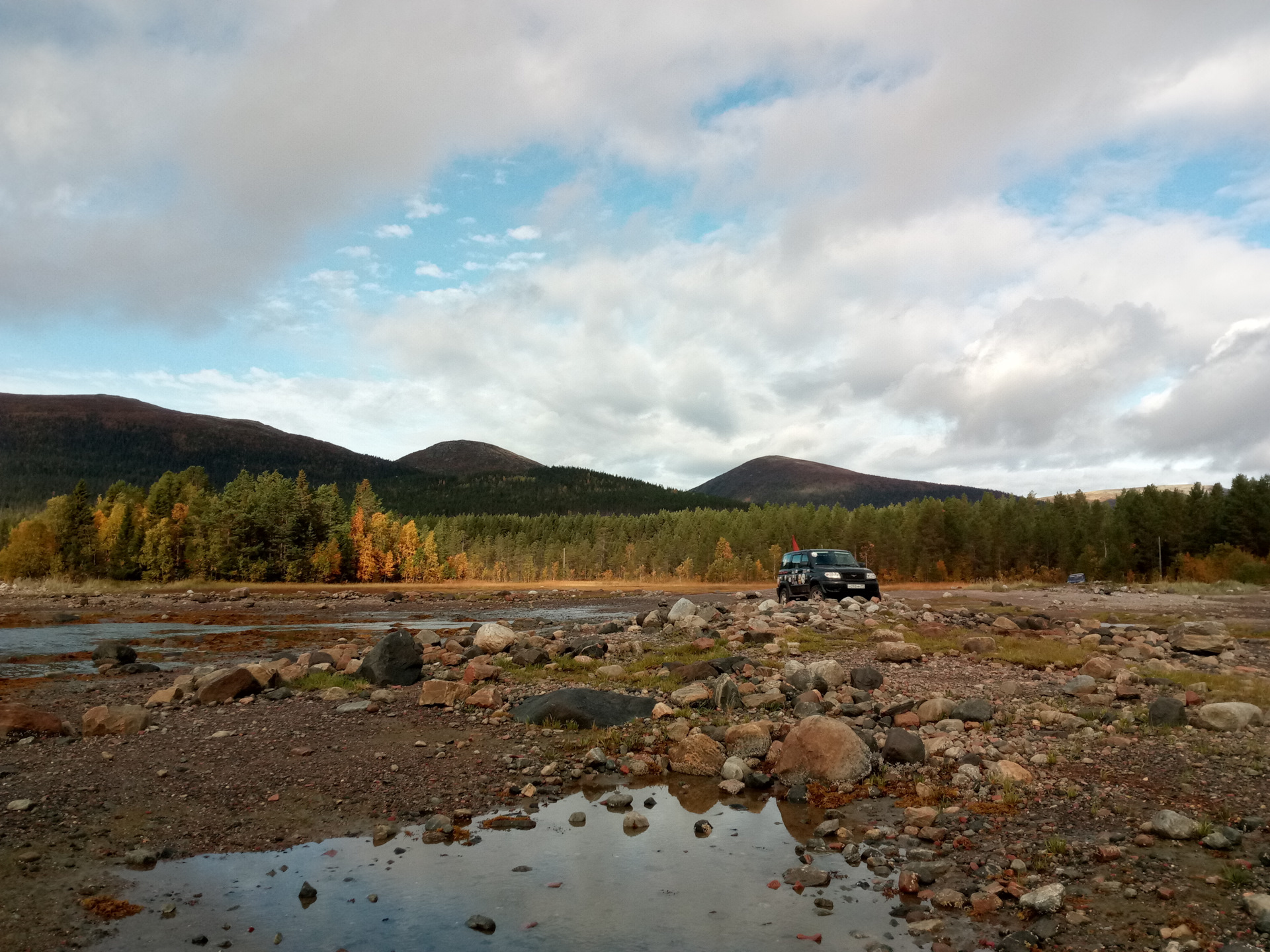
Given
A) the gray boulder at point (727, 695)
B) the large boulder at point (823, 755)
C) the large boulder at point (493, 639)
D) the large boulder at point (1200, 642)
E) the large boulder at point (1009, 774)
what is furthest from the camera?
the large boulder at point (493, 639)

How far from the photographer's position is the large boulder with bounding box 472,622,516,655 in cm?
2298

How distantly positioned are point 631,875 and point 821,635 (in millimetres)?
16889

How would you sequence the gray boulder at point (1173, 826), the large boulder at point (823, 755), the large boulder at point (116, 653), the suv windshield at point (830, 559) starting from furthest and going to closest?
1. the suv windshield at point (830, 559)
2. the large boulder at point (116, 653)
3. the large boulder at point (823, 755)
4. the gray boulder at point (1173, 826)

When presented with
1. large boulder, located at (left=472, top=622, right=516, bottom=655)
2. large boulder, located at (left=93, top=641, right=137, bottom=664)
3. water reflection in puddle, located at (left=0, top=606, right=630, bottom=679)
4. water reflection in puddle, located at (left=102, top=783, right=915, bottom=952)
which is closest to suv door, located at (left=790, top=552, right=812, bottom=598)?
water reflection in puddle, located at (left=0, top=606, right=630, bottom=679)

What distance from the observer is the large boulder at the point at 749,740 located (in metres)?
12.1

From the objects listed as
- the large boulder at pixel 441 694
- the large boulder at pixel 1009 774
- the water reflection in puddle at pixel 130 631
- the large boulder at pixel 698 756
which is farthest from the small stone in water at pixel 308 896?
the water reflection in puddle at pixel 130 631

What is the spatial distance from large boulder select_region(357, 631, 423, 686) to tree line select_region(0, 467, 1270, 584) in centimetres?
7465

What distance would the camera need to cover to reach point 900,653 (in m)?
19.2

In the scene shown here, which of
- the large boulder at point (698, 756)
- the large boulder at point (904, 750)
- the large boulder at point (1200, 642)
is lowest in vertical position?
the large boulder at point (698, 756)

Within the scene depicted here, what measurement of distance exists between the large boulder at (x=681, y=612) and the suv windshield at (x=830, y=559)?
783cm

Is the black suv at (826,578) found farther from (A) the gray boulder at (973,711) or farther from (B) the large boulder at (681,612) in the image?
(A) the gray boulder at (973,711)

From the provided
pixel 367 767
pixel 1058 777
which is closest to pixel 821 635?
pixel 1058 777

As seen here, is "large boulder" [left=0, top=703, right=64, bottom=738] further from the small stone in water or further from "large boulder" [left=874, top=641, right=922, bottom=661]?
"large boulder" [left=874, top=641, right=922, bottom=661]

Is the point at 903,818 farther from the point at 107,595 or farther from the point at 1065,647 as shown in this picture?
the point at 107,595
